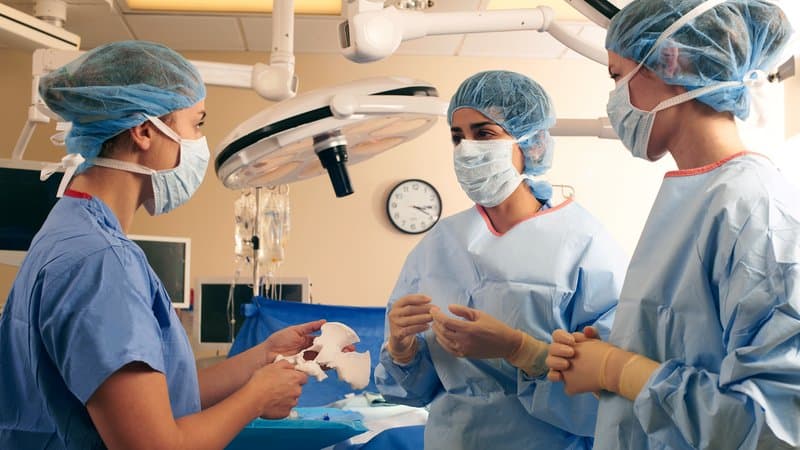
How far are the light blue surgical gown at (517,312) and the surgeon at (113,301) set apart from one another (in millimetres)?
385

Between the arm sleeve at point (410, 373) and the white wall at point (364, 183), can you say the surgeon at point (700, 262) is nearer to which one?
the arm sleeve at point (410, 373)

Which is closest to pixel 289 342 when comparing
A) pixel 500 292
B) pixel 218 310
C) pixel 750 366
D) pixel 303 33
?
pixel 500 292

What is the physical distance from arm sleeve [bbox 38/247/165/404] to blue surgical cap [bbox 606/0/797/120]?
83cm

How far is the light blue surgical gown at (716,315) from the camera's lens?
984mm

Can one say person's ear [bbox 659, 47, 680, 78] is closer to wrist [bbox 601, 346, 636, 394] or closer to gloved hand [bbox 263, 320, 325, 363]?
wrist [bbox 601, 346, 636, 394]

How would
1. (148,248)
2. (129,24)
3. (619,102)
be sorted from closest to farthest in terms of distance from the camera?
1. (619,102)
2. (148,248)
3. (129,24)

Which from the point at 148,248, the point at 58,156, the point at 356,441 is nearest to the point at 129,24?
the point at 58,156

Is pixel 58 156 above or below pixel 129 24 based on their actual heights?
below

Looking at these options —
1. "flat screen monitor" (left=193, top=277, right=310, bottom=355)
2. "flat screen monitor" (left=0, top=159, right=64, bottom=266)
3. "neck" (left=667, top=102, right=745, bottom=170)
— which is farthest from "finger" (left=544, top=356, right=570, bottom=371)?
"flat screen monitor" (left=193, top=277, right=310, bottom=355)

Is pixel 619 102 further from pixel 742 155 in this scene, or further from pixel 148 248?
pixel 148 248

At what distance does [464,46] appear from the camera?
4.76 meters

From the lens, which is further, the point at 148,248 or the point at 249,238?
the point at 148,248

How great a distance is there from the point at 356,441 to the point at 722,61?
1.37 meters

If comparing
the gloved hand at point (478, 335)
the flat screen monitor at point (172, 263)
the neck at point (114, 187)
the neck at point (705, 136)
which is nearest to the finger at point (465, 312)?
the gloved hand at point (478, 335)
